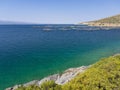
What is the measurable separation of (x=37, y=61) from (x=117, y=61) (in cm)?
3621

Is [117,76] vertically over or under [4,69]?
over

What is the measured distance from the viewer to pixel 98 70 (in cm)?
2020

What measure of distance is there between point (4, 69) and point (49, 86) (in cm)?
3404

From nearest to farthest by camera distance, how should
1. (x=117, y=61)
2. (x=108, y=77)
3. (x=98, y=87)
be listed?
(x=98, y=87), (x=108, y=77), (x=117, y=61)

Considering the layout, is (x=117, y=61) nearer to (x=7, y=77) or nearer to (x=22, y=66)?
(x=7, y=77)

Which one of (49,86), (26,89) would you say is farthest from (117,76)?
(26,89)

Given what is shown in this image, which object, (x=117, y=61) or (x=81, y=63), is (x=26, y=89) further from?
(x=81, y=63)

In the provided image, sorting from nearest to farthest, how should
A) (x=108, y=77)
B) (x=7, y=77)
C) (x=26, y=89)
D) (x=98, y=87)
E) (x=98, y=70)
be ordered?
(x=26, y=89), (x=98, y=87), (x=108, y=77), (x=98, y=70), (x=7, y=77)

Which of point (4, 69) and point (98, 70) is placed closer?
point (98, 70)

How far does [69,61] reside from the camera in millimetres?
55719

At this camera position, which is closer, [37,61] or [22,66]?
[22,66]

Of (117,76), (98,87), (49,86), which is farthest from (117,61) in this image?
(49,86)

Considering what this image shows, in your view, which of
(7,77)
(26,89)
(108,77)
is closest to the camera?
(26,89)

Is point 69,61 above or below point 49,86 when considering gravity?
below
